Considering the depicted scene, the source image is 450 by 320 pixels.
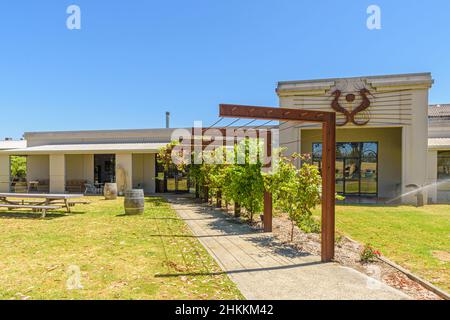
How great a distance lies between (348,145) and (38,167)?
22.9m

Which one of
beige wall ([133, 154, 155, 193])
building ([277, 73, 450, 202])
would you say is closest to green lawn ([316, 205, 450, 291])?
building ([277, 73, 450, 202])

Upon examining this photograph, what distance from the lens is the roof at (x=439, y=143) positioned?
15156mm

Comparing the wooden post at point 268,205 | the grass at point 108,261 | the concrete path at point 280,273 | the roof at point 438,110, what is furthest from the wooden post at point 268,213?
the roof at point 438,110

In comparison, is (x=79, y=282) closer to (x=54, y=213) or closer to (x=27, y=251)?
(x=27, y=251)

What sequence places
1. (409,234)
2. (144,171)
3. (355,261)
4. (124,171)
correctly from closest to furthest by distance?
(355,261) → (409,234) → (124,171) → (144,171)

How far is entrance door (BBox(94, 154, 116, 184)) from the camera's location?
67.4 ft

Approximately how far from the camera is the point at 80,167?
20.5 m

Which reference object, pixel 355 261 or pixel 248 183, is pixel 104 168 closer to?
pixel 248 183

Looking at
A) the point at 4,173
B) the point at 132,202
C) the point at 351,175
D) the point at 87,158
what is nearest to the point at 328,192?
the point at 132,202

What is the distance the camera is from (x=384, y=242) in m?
7.12

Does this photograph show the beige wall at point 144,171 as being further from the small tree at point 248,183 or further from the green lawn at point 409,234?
the green lawn at point 409,234

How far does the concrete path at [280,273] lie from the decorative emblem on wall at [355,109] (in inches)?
423

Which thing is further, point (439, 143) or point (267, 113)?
point (439, 143)
